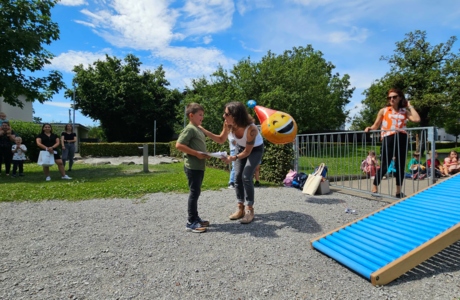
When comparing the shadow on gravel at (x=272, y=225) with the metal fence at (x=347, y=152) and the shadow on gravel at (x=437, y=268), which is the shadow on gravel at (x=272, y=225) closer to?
the shadow on gravel at (x=437, y=268)

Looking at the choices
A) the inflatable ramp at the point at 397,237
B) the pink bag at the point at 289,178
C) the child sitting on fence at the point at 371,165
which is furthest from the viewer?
the child sitting on fence at the point at 371,165

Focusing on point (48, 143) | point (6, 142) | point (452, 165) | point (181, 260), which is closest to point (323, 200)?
point (181, 260)

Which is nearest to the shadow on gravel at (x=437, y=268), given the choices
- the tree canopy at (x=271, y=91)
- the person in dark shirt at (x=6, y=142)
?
the person in dark shirt at (x=6, y=142)

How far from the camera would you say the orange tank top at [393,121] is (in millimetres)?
5793

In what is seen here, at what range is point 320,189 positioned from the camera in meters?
6.84

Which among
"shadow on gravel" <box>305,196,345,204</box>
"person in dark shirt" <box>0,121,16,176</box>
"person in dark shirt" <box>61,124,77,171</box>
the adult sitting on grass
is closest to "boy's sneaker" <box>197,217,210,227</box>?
"shadow on gravel" <box>305,196,345,204</box>

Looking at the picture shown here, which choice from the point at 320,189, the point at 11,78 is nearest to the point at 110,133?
the point at 11,78

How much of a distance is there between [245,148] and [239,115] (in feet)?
1.72

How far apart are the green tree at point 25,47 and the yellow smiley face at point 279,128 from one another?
1009 cm

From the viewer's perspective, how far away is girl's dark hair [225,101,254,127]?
442 cm

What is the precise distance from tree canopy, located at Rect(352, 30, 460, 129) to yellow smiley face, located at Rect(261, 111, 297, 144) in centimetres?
1987

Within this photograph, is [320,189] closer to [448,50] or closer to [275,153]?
[275,153]

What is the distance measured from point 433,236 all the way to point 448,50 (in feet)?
86.5

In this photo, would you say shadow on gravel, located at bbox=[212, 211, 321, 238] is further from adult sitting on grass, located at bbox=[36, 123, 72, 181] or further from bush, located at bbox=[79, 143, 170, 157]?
bush, located at bbox=[79, 143, 170, 157]
